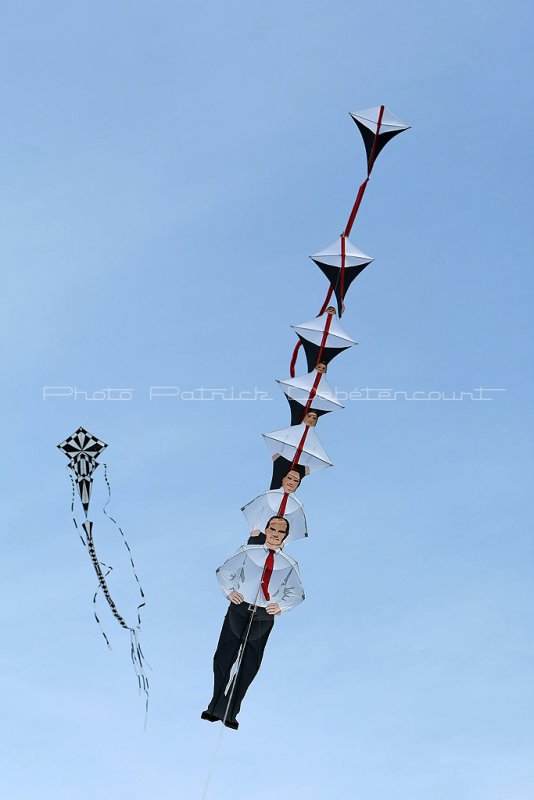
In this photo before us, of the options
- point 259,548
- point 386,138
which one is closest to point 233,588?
point 259,548

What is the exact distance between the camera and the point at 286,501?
20.3 m

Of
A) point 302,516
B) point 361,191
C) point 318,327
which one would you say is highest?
point 361,191

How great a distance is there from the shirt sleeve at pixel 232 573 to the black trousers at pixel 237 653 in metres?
0.27

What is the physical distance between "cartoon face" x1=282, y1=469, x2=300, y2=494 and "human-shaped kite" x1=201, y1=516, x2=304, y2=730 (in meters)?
1.34

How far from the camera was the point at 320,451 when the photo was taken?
69.8ft

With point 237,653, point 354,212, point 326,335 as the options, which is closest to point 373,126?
point 354,212

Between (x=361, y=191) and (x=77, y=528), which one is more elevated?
(x=361, y=191)

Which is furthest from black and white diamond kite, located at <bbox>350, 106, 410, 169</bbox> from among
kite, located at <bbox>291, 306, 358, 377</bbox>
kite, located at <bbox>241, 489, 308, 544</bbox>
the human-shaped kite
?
the human-shaped kite

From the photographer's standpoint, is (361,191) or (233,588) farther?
(361,191)

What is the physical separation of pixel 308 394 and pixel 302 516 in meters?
2.27

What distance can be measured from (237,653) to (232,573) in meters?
1.16

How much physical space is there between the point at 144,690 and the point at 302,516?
346 centimetres

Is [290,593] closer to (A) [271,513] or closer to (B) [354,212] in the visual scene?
(A) [271,513]

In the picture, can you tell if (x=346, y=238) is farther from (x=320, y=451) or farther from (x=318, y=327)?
(x=320, y=451)
